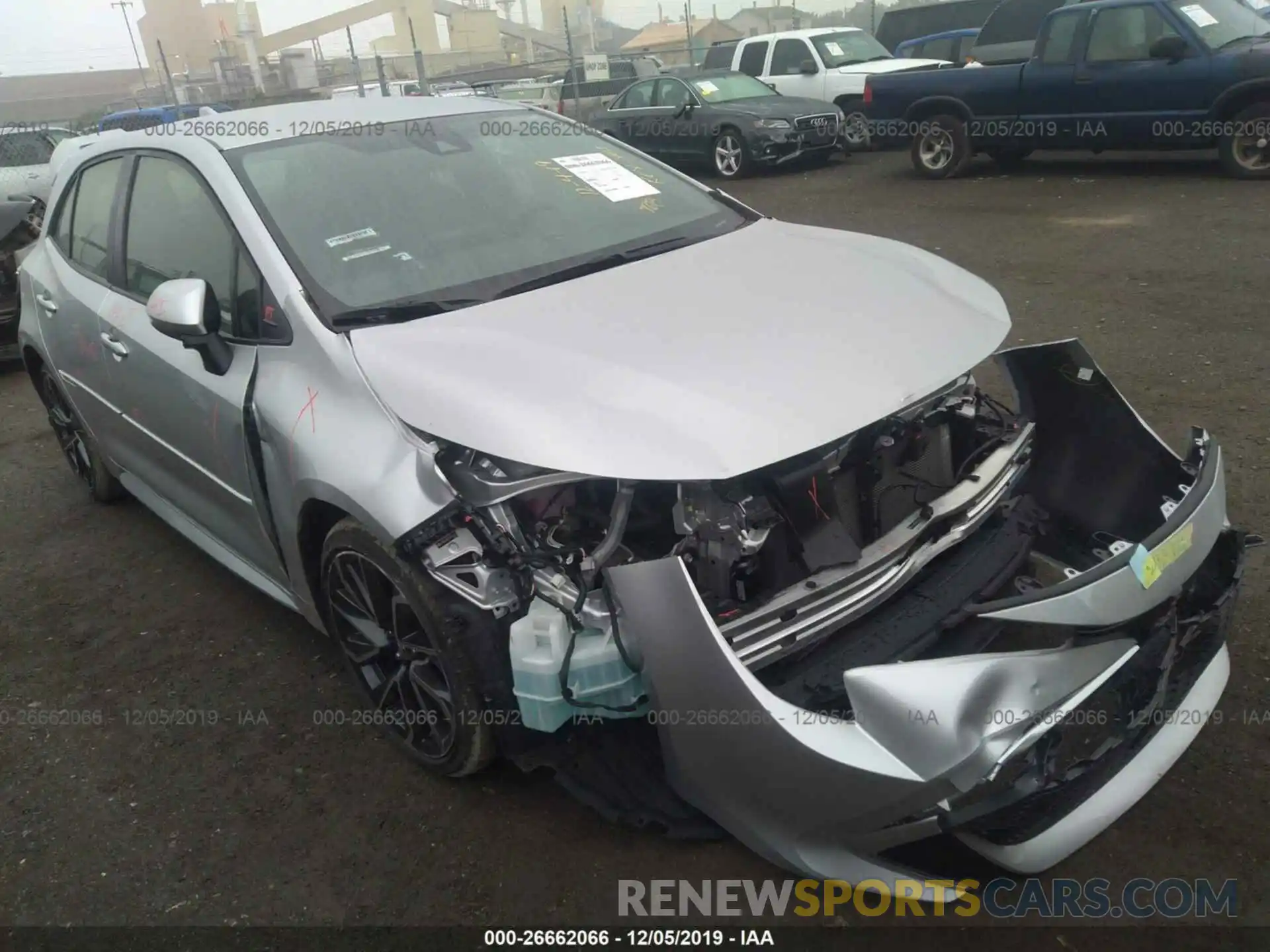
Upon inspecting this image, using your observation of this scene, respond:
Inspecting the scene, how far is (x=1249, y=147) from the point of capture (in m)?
→ 8.91

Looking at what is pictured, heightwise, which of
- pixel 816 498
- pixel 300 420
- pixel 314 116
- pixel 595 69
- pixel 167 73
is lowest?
pixel 816 498

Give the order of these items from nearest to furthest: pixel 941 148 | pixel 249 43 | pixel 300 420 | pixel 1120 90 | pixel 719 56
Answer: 1. pixel 300 420
2. pixel 1120 90
3. pixel 941 148
4. pixel 719 56
5. pixel 249 43

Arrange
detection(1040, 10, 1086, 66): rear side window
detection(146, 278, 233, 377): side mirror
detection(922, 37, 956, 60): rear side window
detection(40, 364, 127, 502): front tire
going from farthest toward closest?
detection(922, 37, 956, 60): rear side window
detection(1040, 10, 1086, 66): rear side window
detection(40, 364, 127, 502): front tire
detection(146, 278, 233, 377): side mirror

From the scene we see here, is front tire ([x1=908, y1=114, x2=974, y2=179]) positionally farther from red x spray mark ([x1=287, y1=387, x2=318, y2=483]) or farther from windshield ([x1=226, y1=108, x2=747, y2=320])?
red x spray mark ([x1=287, y1=387, x2=318, y2=483])

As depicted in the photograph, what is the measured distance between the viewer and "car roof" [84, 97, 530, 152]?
324 centimetres

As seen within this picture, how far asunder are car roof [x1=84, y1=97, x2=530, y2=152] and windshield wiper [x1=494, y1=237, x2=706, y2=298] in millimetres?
1003

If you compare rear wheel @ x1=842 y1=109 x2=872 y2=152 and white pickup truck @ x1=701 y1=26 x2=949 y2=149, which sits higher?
white pickup truck @ x1=701 y1=26 x2=949 y2=149

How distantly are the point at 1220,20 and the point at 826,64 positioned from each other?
17.5 feet

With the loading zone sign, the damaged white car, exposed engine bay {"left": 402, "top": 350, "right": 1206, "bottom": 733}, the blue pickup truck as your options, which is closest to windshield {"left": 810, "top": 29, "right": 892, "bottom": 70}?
the blue pickup truck

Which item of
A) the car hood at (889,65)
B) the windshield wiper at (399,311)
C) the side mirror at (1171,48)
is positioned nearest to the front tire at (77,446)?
the windshield wiper at (399,311)

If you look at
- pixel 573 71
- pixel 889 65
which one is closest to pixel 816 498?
pixel 889 65

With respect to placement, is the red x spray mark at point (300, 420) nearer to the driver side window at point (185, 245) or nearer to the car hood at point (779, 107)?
the driver side window at point (185, 245)

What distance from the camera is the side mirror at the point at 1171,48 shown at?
29.1 ft

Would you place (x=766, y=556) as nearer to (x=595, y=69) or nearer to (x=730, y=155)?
(x=730, y=155)
